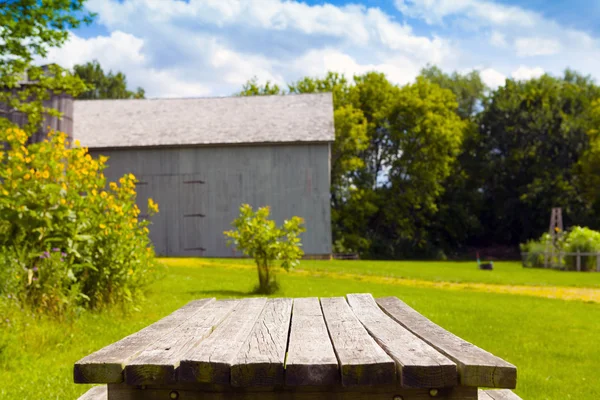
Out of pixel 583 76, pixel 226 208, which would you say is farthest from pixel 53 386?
pixel 583 76

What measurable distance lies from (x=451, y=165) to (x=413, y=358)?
135ft

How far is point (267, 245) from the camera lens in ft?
41.4

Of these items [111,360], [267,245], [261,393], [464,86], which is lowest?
[261,393]

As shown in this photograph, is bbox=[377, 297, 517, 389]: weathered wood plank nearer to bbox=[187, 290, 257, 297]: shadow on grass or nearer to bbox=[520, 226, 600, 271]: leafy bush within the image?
bbox=[187, 290, 257, 297]: shadow on grass

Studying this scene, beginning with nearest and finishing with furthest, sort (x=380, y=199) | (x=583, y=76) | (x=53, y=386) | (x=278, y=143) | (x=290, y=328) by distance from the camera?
(x=290, y=328)
(x=53, y=386)
(x=278, y=143)
(x=380, y=199)
(x=583, y=76)

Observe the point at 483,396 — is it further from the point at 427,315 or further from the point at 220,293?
the point at 220,293

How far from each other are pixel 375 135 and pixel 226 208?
15907mm

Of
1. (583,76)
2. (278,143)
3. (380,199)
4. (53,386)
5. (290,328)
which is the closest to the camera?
(290,328)

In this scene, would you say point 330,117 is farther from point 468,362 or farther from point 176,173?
point 468,362

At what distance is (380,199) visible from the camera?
3891 cm

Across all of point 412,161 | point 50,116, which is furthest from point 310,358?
point 412,161

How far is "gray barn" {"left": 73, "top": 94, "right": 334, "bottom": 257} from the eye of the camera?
2652 cm

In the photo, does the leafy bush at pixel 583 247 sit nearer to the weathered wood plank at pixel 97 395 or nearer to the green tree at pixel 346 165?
the green tree at pixel 346 165

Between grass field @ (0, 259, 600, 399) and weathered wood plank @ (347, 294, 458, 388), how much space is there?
121 inches
